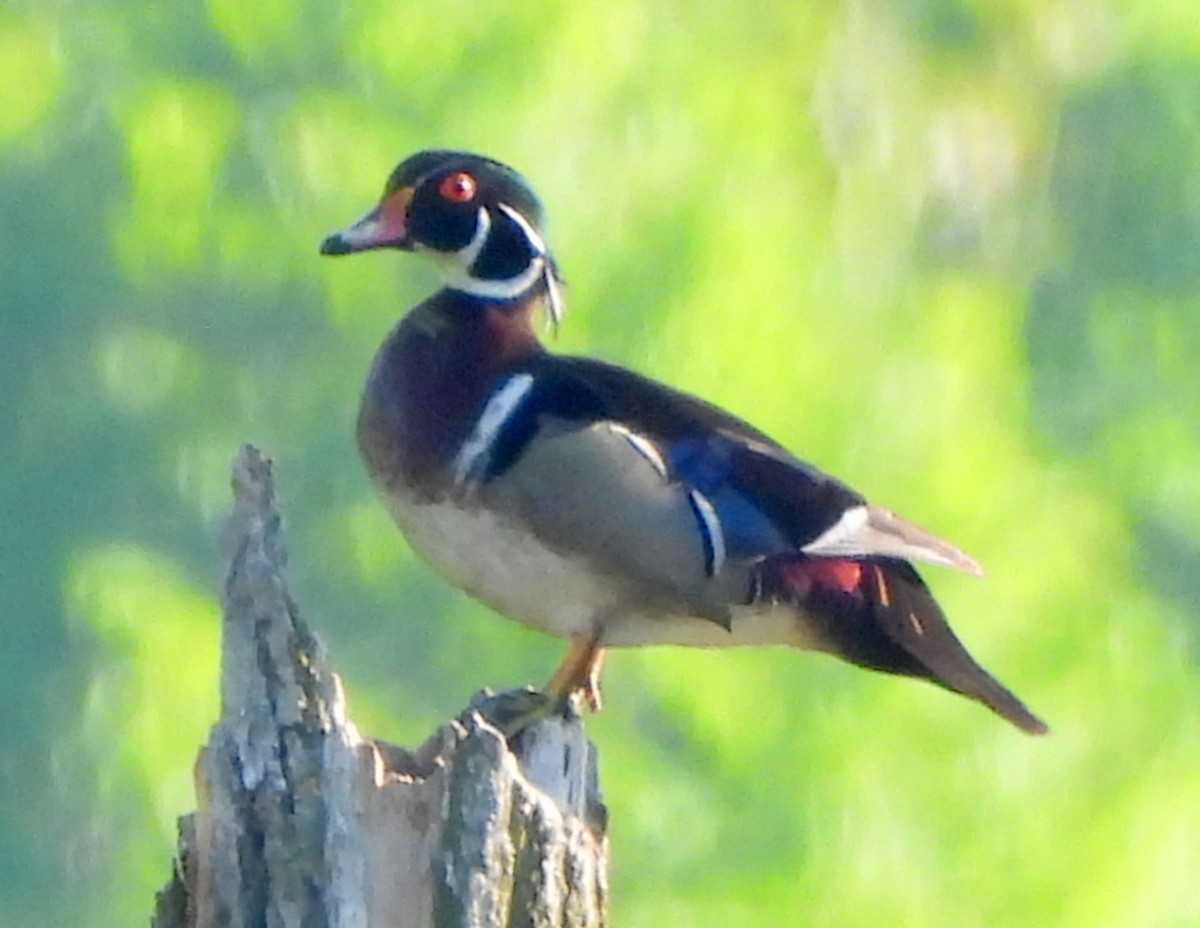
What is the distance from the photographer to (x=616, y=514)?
1.08 m

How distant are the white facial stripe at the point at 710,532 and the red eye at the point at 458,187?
20 cm

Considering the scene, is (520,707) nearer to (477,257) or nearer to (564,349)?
(477,257)

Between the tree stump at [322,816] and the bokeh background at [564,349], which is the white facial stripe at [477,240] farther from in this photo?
the bokeh background at [564,349]

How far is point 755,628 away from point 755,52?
1.20m

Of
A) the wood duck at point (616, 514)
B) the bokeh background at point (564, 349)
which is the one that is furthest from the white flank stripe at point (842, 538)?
the bokeh background at point (564, 349)

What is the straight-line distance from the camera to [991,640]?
6.78 ft

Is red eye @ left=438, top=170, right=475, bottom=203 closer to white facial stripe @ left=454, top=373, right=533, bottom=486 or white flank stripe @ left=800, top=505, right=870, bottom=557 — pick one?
white facial stripe @ left=454, top=373, right=533, bottom=486

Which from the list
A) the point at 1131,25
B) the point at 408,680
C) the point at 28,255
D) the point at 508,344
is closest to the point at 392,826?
the point at 508,344

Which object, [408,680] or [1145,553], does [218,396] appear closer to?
[408,680]

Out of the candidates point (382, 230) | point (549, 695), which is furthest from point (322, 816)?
point (382, 230)

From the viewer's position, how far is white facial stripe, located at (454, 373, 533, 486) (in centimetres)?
108

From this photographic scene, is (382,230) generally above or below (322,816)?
above

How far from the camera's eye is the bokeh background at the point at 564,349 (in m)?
2.03

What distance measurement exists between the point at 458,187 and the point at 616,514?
0.19 meters
